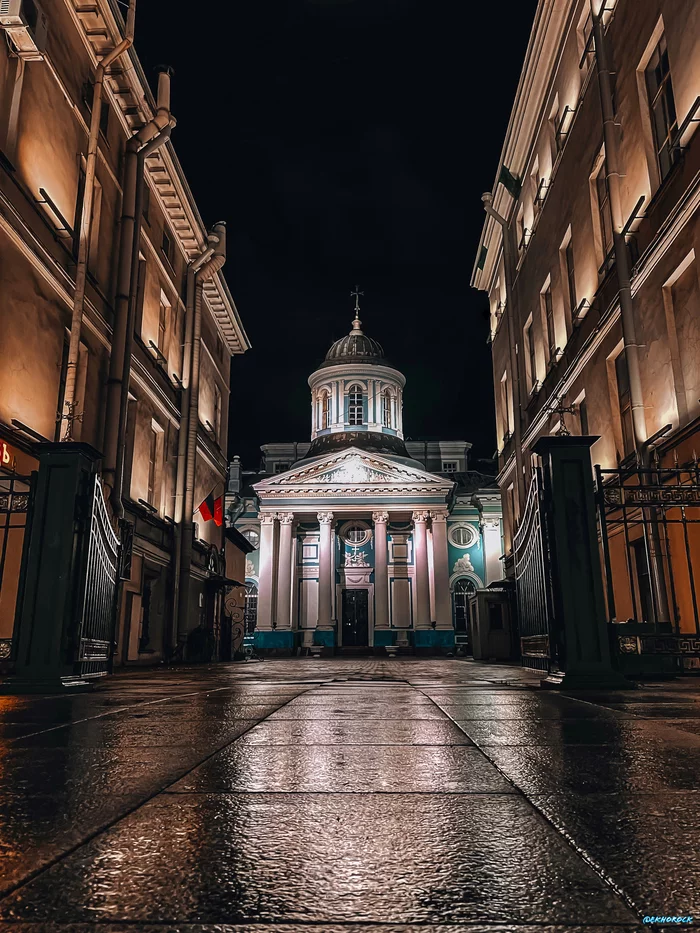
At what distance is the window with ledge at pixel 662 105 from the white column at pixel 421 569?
30297 mm

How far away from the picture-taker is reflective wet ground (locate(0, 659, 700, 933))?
1.06 meters

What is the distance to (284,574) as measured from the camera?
4100cm

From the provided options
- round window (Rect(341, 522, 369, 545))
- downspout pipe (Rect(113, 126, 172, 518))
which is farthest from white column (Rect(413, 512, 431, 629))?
downspout pipe (Rect(113, 126, 172, 518))

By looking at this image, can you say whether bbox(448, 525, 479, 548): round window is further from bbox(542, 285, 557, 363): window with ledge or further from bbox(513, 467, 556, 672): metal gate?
bbox(513, 467, 556, 672): metal gate

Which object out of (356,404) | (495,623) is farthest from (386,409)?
(495,623)

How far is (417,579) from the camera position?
40.9 meters

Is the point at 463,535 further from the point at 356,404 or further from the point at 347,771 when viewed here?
the point at 347,771

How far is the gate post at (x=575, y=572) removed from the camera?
22.0 feet

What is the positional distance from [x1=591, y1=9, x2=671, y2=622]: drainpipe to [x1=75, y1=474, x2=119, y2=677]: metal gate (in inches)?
313

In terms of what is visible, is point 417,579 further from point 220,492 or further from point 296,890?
point 296,890

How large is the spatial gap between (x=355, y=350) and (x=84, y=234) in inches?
1451

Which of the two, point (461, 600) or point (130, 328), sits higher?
point (130, 328)

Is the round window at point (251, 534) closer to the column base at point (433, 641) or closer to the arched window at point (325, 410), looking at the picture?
the arched window at point (325, 410)

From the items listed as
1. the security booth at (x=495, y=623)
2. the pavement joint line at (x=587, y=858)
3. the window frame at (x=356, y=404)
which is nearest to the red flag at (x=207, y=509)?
the security booth at (x=495, y=623)
